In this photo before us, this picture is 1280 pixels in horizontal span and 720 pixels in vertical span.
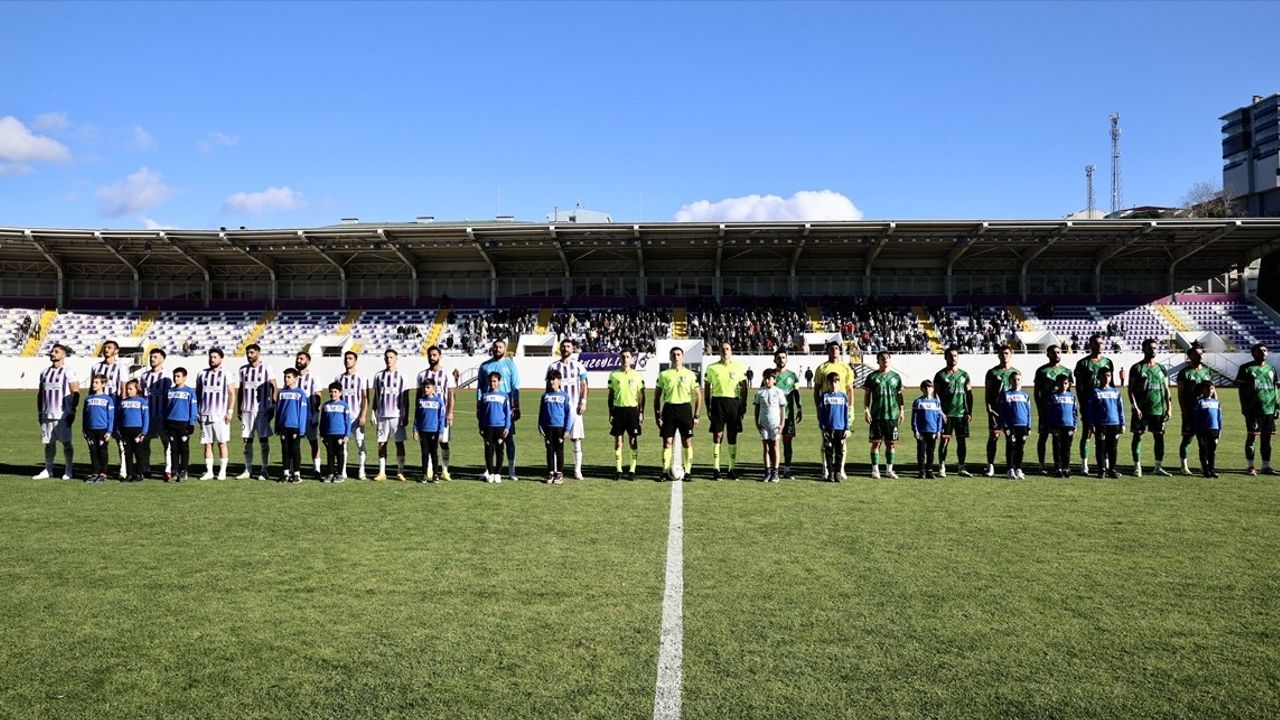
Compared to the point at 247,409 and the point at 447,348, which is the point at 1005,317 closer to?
the point at 447,348

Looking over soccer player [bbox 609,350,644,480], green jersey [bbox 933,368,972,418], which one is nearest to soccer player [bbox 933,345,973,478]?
green jersey [bbox 933,368,972,418]

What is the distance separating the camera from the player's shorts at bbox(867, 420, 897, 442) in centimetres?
1085

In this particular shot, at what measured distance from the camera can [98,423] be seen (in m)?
10.5

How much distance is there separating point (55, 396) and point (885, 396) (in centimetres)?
1041

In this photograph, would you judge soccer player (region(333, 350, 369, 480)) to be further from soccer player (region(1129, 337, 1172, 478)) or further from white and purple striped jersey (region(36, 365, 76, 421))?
soccer player (region(1129, 337, 1172, 478))

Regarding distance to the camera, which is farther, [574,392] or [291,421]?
[574,392]

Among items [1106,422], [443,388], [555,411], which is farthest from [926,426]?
[443,388]

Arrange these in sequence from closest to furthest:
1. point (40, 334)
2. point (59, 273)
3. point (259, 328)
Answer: point (40, 334), point (259, 328), point (59, 273)

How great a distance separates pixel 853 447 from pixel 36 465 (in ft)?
41.2

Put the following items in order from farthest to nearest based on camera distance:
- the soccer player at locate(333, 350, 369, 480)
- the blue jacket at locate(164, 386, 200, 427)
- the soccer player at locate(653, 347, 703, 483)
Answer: the soccer player at locate(333, 350, 369, 480), the blue jacket at locate(164, 386, 200, 427), the soccer player at locate(653, 347, 703, 483)

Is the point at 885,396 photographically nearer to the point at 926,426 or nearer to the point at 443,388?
the point at 926,426

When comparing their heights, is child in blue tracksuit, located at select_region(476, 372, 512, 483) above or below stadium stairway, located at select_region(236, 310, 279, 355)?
below

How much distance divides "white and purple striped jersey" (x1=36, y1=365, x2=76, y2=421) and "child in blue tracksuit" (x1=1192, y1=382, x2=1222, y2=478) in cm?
1418

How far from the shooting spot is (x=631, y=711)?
3.63 meters
